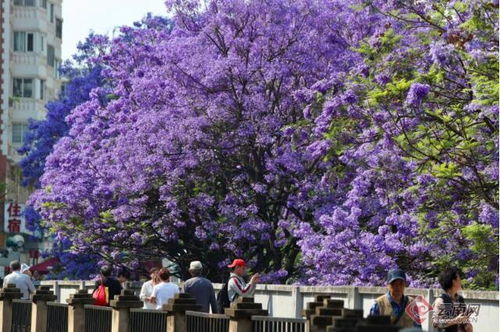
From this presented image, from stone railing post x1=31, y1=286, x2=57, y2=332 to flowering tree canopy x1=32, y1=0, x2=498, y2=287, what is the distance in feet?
23.2

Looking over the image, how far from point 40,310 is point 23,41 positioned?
198 ft

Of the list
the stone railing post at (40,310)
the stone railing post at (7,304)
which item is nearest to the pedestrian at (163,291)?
the stone railing post at (40,310)

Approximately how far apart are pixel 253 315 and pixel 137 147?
23.5 m

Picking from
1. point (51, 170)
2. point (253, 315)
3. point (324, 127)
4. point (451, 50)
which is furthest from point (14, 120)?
point (253, 315)

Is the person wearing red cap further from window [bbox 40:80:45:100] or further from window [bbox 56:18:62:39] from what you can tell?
window [bbox 56:18:62:39]

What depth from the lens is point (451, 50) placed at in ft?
80.0

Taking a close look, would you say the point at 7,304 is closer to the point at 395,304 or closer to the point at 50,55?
the point at 395,304

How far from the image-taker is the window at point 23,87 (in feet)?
279

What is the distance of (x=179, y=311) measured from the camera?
64.4ft

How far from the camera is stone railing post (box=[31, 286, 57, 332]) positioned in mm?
25359

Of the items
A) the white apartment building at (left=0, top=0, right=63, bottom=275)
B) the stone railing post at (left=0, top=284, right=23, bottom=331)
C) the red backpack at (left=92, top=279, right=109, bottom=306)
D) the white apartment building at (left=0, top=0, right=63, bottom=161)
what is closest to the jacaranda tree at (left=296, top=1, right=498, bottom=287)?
the red backpack at (left=92, top=279, right=109, bottom=306)

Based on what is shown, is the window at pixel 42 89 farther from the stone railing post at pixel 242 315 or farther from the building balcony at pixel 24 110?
the stone railing post at pixel 242 315

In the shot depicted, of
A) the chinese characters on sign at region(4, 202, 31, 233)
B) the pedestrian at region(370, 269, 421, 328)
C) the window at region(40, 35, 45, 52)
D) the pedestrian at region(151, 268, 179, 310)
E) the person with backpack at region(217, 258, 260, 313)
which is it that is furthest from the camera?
the window at region(40, 35, 45, 52)

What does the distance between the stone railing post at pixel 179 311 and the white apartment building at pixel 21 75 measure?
197 feet
